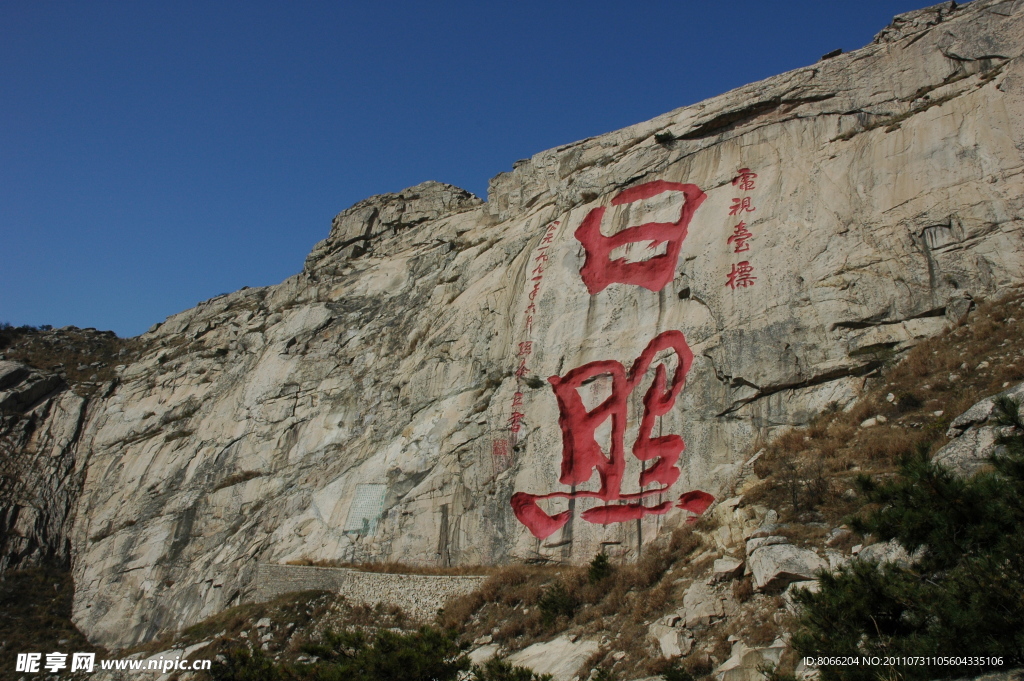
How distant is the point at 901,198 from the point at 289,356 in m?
19.2

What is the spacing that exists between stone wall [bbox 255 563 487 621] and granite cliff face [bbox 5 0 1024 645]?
84 centimetres

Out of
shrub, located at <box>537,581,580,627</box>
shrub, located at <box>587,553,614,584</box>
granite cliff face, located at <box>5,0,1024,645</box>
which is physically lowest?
shrub, located at <box>537,581,580,627</box>

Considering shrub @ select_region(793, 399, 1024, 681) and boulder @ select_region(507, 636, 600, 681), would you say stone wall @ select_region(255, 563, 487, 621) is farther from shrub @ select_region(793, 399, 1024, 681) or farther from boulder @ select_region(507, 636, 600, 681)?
shrub @ select_region(793, 399, 1024, 681)

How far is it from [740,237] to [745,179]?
1.73 metres

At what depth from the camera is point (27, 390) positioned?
28156 mm

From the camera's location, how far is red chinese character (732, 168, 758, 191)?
15492mm

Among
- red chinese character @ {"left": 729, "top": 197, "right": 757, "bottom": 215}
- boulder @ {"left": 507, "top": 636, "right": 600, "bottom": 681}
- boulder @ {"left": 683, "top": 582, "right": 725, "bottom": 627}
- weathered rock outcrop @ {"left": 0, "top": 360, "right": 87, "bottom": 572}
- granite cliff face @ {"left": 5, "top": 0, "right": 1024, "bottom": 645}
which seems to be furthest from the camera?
weathered rock outcrop @ {"left": 0, "top": 360, "right": 87, "bottom": 572}

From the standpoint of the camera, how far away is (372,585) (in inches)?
591

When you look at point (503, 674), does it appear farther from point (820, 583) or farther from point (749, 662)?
point (820, 583)

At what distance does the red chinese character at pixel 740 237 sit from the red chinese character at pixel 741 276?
36 centimetres

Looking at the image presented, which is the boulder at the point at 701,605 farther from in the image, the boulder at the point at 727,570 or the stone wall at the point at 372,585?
the stone wall at the point at 372,585

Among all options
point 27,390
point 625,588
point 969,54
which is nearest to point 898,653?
point 625,588

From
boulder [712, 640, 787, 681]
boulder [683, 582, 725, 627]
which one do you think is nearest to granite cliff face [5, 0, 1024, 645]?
boulder [683, 582, 725, 627]

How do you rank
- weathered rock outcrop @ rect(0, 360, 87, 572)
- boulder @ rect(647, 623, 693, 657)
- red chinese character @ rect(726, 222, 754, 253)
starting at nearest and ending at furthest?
boulder @ rect(647, 623, 693, 657), red chinese character @ rect(726, 222, 754, 253), weathered rock outcrop @ rect(0, 360, 87, 572)
